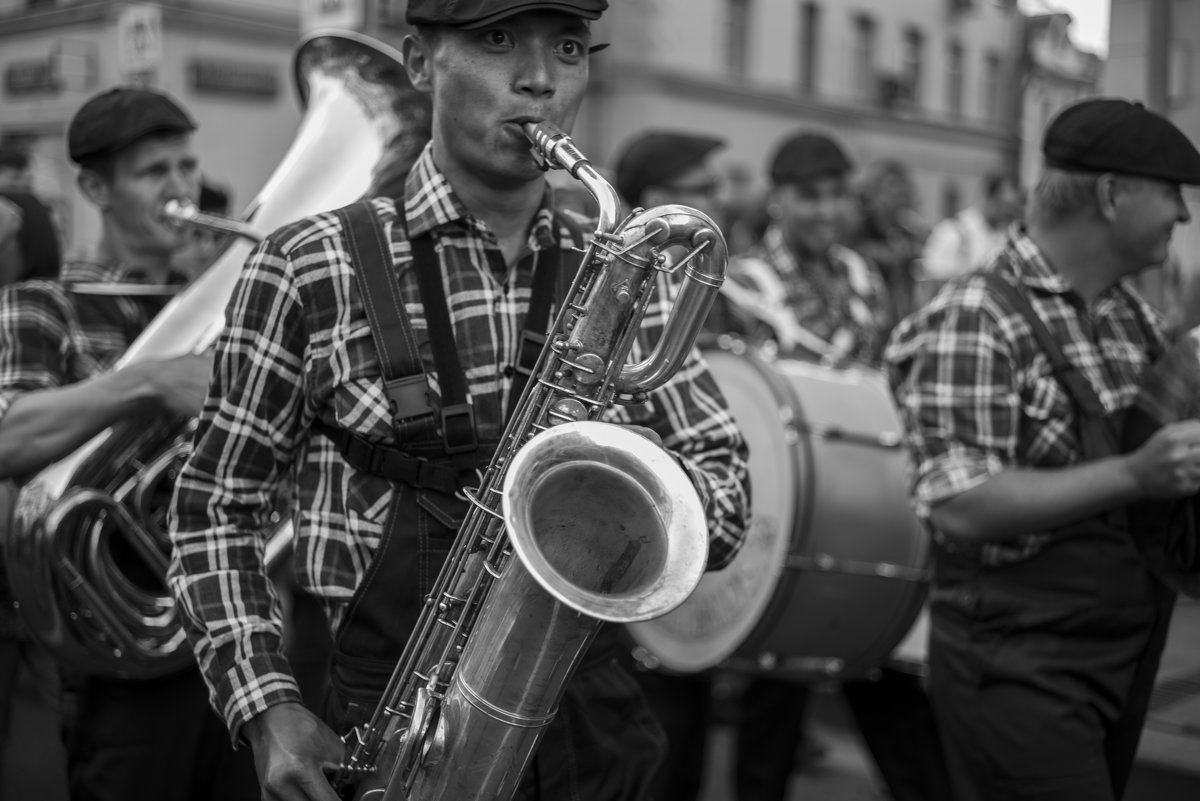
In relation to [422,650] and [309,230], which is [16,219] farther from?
[422,650]

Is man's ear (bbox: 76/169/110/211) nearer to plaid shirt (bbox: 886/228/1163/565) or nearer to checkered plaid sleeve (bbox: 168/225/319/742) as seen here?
checkered plaid sleeve (bbox: 168/225/319/742)

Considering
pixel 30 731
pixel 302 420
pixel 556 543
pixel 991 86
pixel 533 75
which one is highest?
pixel 533 75

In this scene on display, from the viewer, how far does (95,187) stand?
3783 mm

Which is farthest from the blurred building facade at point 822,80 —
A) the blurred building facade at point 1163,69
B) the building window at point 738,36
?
the blurred building facade at point 1163,69

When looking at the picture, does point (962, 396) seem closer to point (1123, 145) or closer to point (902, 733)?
point (1123, 145)

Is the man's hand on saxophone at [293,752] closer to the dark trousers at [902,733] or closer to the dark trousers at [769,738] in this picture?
the dark trousers at [902,733]

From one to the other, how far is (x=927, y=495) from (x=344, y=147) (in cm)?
156

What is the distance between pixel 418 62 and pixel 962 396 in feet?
4.39

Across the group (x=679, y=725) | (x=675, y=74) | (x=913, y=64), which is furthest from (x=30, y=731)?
(x=913, y=64)

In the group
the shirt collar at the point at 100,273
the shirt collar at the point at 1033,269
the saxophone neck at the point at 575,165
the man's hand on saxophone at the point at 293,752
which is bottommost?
the man's hand on saxophone at the point at 293,752

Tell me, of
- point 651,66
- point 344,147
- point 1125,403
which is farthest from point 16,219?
point 651,66

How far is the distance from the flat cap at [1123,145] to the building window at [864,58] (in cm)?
2703

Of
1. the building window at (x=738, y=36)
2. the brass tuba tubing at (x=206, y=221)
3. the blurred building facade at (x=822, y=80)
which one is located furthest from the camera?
the building window at (x=738, y=36)

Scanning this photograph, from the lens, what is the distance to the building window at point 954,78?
104ft
